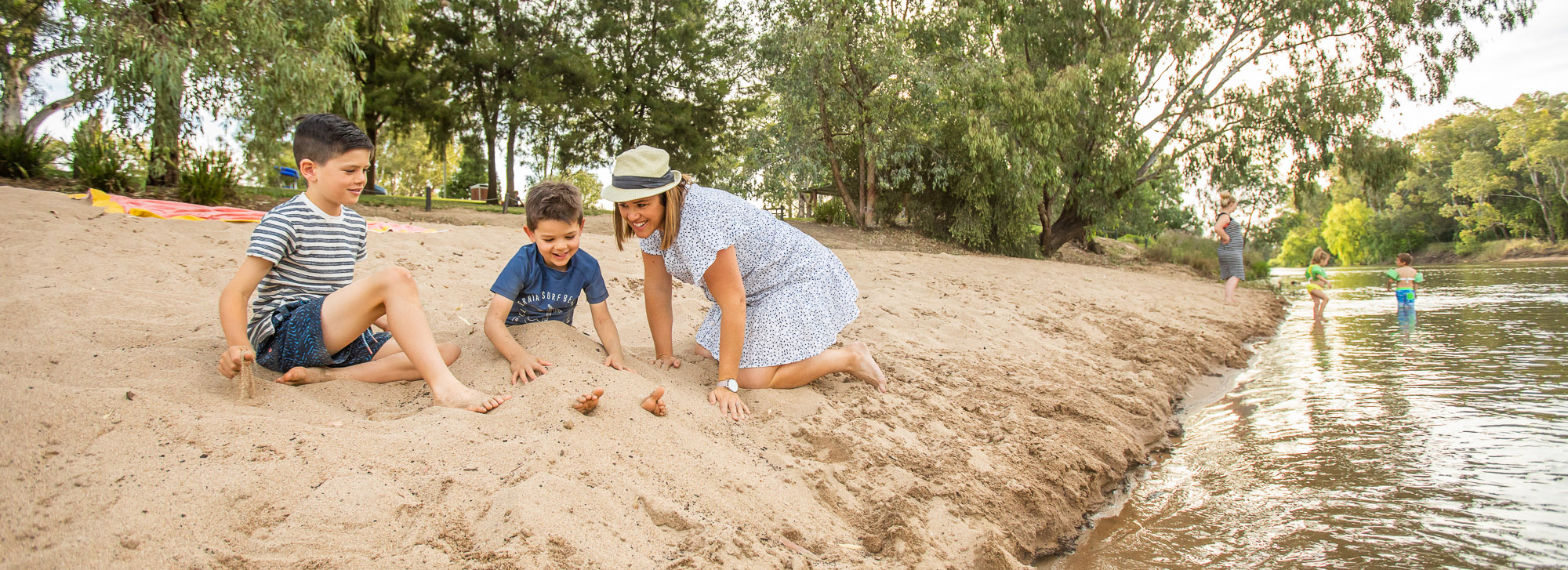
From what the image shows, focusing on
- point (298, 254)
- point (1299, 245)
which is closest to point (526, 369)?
point (298, 254)

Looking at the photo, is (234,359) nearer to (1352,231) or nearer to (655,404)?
(655,404)

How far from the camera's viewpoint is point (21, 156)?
9.07 metres

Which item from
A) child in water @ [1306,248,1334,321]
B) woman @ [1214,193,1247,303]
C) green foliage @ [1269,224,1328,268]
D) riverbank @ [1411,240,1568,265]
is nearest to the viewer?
child in water @ [1306,248,1334,321]

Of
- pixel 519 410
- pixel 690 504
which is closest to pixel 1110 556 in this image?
pixel 690 504

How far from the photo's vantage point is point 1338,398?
488 centimetres

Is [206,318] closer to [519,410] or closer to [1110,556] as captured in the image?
[519,410]

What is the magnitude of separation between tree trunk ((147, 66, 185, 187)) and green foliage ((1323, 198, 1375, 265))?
210ft

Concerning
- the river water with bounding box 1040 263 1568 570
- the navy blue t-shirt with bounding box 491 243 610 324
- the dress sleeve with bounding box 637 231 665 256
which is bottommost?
the river water with bounding box 1040 263 1568 570

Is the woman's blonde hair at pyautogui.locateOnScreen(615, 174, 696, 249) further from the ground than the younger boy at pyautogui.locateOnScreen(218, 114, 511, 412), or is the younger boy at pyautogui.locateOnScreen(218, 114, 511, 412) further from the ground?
the woman's blonde hair at pyautogui.locateOnScreen(615, 174, 696, 249)

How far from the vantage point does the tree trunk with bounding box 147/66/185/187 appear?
9586mm

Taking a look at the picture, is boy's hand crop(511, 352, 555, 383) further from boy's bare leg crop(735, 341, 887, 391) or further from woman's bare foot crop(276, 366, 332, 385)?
boy's bare leg crop(735, 341, 887, 391)

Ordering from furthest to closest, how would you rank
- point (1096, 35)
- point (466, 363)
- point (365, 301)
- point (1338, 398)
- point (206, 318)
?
point (1096, 35) → point (1338, 398) → point (206, 318) → point (466, 363) → point (365, 301)

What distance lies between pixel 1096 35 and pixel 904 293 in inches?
503

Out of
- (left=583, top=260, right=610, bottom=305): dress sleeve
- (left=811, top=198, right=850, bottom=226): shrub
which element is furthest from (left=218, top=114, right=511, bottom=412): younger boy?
(left=811, top=198, right=850, bottom=226): shrub
